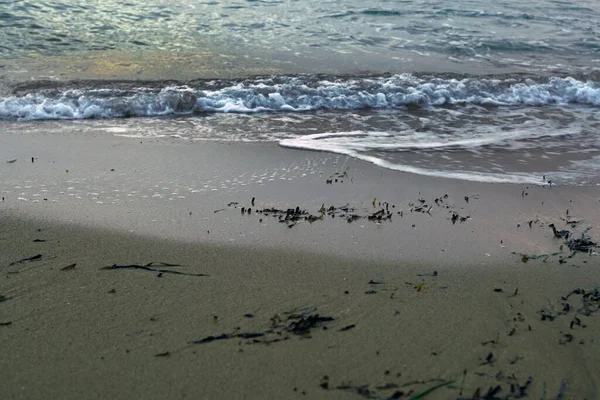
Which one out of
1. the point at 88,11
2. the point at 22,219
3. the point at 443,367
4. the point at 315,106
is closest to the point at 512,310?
the point at 443,367

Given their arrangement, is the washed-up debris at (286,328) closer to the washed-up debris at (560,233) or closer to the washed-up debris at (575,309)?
the washed-up debris at (575,309)

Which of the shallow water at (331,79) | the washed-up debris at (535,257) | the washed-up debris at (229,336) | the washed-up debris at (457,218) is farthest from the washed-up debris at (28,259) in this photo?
the shallow water at (331,79)

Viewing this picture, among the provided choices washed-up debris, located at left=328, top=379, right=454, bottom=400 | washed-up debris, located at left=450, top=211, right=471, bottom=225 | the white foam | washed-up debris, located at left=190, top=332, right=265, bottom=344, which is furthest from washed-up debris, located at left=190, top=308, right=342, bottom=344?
the white foam

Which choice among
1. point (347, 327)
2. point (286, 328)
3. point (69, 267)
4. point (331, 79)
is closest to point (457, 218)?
point (347, 327)

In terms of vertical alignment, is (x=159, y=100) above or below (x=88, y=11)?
below

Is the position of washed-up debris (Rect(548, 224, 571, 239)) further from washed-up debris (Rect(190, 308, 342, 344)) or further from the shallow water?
washed-up debris (Rect(190, 308, 342, 344))

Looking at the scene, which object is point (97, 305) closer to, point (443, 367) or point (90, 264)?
point (90, 264)
